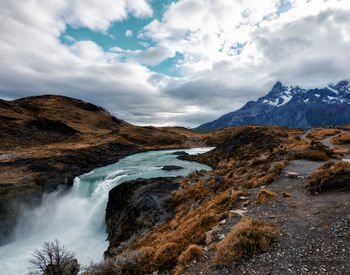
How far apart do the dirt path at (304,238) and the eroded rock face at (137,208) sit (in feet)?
40.2

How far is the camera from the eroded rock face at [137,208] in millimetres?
18984

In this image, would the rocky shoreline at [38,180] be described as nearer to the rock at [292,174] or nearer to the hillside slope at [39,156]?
the hillside slope at [39,156]

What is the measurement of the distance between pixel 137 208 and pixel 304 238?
18.7 metres

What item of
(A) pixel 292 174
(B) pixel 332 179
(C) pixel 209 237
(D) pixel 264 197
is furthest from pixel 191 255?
(A) pixel 292 174

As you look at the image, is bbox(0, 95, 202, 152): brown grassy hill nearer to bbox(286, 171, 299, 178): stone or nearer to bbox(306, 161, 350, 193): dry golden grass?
bbox(286, 171, 299, 178): stone

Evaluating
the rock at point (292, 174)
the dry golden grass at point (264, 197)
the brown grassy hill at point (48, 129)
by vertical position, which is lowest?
the dry golden grass at point (264, 197)

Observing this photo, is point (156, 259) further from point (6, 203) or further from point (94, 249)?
point (6, 203)

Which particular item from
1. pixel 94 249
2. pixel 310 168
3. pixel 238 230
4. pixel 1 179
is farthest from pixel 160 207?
pixel 1 179

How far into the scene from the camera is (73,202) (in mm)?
32719

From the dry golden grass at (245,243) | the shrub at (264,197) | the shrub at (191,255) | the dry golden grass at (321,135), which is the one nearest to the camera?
the dry golden grass at (245,243)

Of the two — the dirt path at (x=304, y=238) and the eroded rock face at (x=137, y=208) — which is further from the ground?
the dirt path at (x=304, y=238)

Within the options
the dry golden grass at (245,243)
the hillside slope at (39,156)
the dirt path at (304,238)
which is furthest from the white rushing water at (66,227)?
the dirt path at (304,238)

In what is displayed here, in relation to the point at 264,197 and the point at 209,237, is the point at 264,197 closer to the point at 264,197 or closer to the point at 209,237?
the point at 264,197

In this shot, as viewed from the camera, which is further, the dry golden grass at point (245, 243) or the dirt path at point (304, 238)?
the dry golden grass at point (245, 243)
